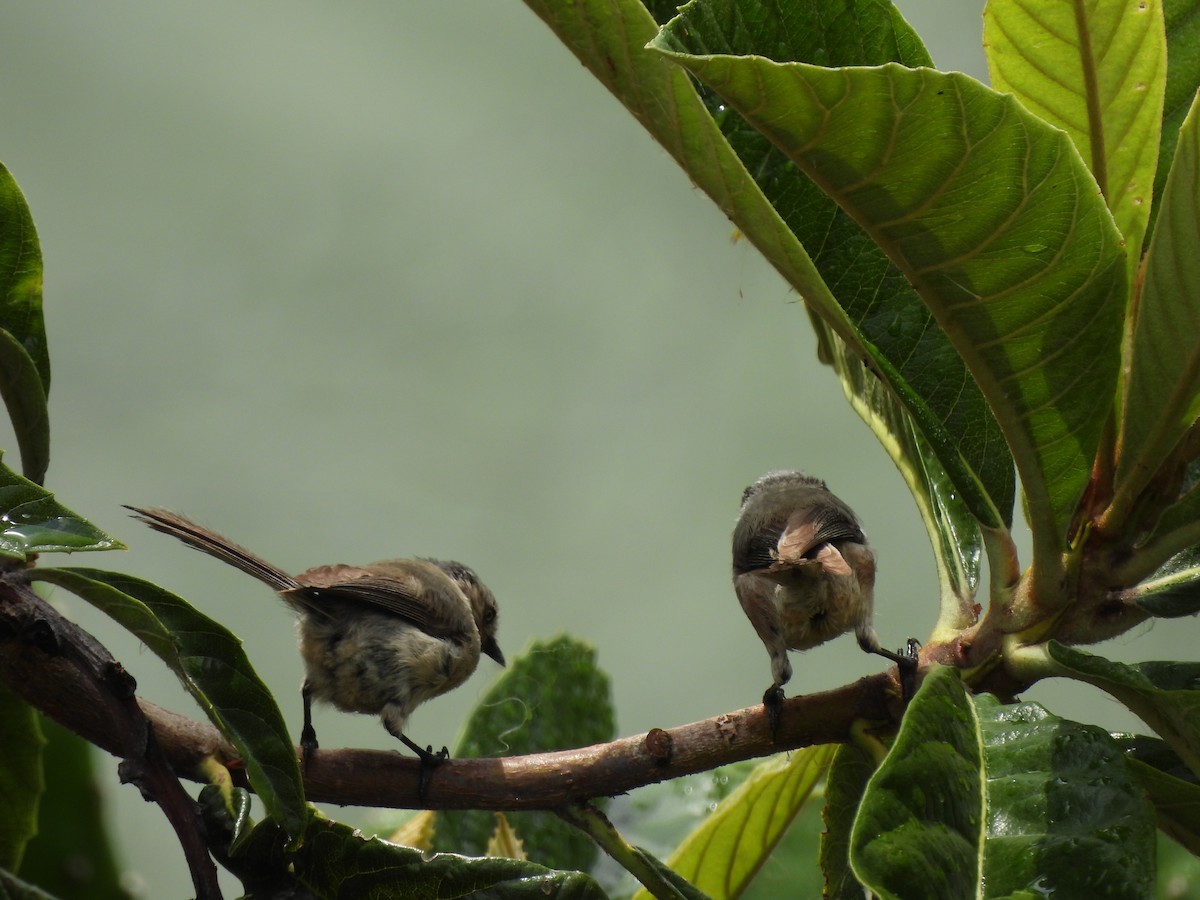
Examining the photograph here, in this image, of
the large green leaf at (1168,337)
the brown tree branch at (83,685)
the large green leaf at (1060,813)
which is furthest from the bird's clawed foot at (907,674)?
the brown tree branch at (83,685)

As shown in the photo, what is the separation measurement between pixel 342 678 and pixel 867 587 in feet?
4.32

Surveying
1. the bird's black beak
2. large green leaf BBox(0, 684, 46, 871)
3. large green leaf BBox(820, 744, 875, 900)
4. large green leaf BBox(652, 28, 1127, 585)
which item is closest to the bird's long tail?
large green leaf BBox(0, 684, 46, 871)

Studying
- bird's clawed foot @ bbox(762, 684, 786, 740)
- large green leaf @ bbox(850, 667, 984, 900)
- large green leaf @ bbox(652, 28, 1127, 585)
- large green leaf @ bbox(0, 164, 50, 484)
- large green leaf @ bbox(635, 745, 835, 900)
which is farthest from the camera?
large green leaf @ bbox(635, 745, 835, 900)

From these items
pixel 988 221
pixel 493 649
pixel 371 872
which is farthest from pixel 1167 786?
pixel 493 649

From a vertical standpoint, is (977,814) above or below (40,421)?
below

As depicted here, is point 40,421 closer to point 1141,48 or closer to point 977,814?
point 977,814

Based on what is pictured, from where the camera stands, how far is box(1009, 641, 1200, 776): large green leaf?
1379 millimetres

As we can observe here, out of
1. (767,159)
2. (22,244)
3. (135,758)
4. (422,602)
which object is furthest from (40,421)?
(422,602)

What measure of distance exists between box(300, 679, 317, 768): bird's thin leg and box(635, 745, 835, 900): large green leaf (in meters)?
0.62

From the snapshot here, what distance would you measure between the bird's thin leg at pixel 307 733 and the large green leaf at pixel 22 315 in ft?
Answer: 2.13

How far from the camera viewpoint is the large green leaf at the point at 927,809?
1107 mm

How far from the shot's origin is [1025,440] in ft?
5.07

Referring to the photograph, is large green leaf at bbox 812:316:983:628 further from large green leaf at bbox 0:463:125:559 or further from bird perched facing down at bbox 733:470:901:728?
large green leaf at bbox 0:463:125:559

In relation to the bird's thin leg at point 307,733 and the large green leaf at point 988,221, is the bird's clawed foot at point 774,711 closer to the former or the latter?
the large green leaf at point 988,221
